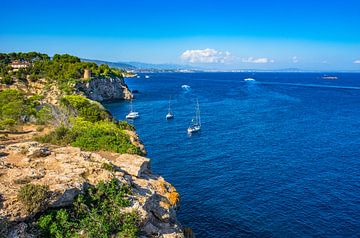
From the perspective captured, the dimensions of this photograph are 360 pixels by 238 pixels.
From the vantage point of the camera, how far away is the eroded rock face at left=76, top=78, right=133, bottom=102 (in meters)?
101

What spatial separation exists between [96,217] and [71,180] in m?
2.60

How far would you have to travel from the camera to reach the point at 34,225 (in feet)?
53.1

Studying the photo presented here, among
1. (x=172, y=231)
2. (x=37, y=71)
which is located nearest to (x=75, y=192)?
(x=172, y=231)

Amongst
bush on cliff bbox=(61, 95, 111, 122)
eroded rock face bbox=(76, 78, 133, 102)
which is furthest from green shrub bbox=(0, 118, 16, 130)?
eroded rock face bbox=(76, 78, 133, 102)

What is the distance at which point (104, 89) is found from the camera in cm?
11350

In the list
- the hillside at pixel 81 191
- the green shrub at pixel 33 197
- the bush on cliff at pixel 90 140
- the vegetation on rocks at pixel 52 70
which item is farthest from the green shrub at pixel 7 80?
the green shrub at pixel 33 197

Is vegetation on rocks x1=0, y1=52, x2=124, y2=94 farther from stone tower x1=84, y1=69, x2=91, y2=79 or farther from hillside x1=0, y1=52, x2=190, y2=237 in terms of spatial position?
hillside x1=0, y1=52, x2=190, y2=237

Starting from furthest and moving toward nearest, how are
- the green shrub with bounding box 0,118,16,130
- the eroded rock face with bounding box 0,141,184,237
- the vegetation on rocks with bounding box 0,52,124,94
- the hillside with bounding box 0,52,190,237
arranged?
the vegetation on rocks with bounding box 0,52,124,94 < the green shrub with bounding box 0,118,16,130 < the eroded rock face with bounding box 0,141,184,237 < the hillside with bounding box 0,52,190,237

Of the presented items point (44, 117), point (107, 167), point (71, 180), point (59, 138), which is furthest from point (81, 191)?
point (44, 117)

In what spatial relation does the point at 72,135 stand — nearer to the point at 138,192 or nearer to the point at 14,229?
the point at 138,192

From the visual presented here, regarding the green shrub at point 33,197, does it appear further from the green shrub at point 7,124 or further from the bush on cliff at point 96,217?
the green shrub at point 7,124

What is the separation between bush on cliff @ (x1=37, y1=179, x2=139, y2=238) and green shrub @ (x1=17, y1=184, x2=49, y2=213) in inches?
33.9

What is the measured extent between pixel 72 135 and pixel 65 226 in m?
14.0

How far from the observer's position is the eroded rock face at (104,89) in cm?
10056
